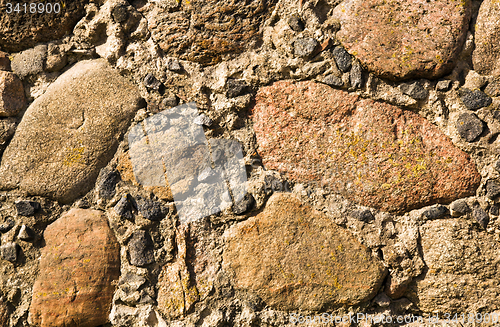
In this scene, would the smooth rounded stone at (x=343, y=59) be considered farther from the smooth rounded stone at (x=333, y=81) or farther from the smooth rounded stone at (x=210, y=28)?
the smooth rounded stone at (x=210, y=28)

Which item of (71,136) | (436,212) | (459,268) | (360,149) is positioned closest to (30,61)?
(71,136)

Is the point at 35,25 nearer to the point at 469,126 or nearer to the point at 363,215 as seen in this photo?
the point at 363,215

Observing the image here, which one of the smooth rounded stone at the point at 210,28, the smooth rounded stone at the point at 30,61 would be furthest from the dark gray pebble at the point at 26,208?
the smooth rounded stone at the point at 210,28

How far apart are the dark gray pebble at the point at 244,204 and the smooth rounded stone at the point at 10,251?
705mm

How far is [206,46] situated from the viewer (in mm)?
1138

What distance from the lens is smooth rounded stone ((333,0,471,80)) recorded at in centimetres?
103

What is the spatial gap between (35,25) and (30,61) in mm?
122

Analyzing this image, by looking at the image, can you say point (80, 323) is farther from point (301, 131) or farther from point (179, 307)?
point (301, 131)

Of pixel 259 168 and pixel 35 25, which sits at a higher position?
pixel 35 25

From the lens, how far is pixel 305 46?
1.09 m

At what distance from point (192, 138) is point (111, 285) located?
53 cm

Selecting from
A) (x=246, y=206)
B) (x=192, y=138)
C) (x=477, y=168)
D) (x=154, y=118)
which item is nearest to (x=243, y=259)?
(x=246, y=206)

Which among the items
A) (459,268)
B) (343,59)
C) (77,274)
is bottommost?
(459,268)

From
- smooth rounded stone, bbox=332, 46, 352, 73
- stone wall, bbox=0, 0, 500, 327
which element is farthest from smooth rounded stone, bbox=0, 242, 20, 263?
smooth rounded stone, bbox=332, 46, 352, 73
